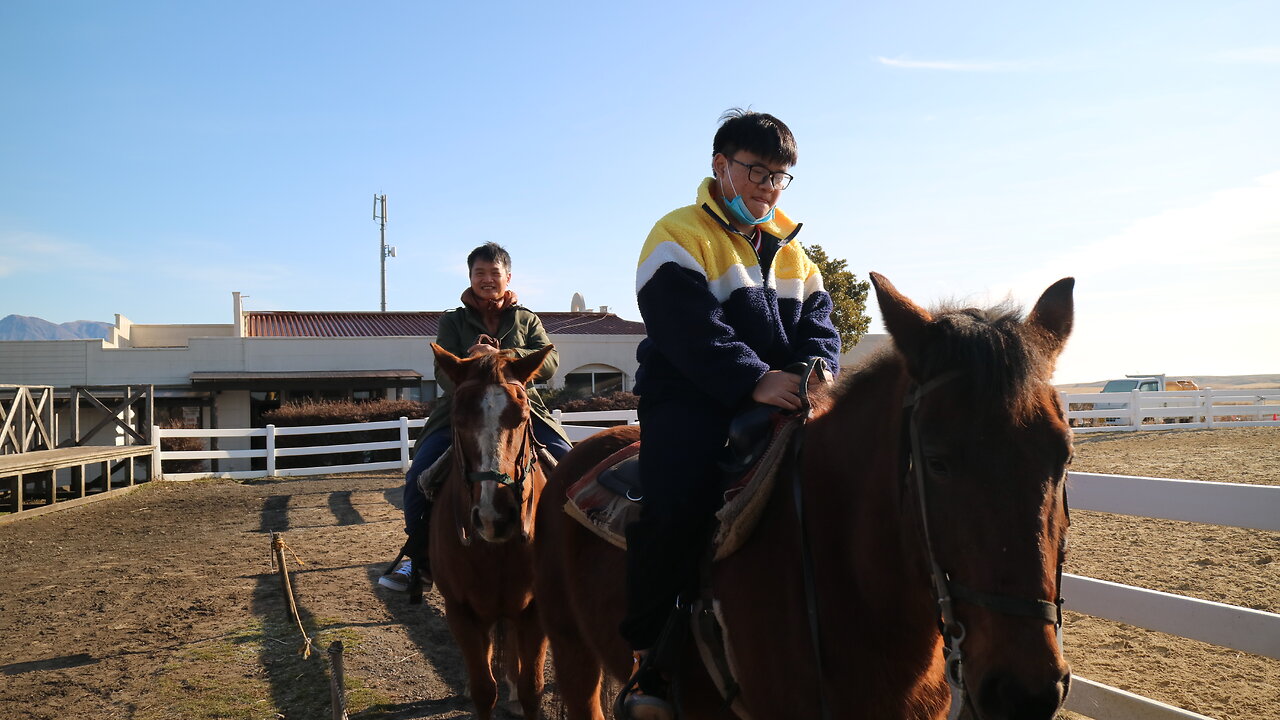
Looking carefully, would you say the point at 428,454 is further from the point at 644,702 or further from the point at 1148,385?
the point at 1148,385

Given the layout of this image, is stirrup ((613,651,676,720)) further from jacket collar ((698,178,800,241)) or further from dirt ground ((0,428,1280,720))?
dirt ground ((0,428,1280,720))

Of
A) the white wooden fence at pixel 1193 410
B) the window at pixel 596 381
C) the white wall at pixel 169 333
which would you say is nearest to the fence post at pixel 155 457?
the window at pixel 596 381

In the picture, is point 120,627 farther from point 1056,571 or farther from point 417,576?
point 1056,571

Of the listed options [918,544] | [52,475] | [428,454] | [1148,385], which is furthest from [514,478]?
[1148,385]

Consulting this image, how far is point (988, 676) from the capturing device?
4.80ft

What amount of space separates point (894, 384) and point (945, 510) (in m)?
0.42

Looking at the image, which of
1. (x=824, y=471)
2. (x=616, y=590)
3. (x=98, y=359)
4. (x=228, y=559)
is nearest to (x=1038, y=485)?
(x=824, y=471)

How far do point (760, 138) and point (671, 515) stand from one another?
125 cm

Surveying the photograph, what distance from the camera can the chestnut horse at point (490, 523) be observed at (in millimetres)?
4023

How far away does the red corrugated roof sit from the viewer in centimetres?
3173

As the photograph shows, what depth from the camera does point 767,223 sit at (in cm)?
272

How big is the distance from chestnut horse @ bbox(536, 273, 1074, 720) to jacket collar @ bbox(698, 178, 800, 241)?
0.71 m

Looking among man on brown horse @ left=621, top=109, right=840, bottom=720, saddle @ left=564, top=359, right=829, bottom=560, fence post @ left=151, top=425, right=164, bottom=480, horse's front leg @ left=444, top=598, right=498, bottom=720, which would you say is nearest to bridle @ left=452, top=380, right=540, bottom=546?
horse's front leg @ left=444, top=598, right=498, bottom=720

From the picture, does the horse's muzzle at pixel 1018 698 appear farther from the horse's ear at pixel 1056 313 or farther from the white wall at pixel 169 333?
the white wall at pixel 169 333
